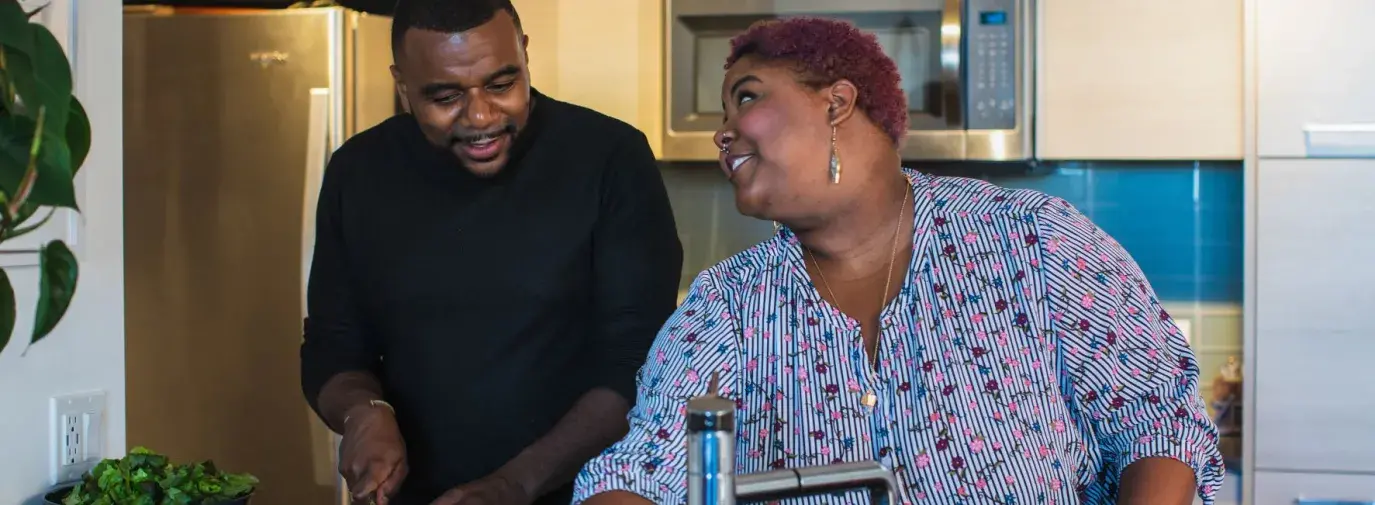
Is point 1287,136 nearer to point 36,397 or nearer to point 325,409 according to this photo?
point 325,409

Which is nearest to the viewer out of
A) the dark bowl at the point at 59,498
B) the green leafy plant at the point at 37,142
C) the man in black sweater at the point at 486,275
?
the green leafy plant at the point at 37,142

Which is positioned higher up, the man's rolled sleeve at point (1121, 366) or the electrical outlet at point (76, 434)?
the man's rolled sleeve at point (1121, 366)

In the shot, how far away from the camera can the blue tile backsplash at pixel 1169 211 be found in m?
2.80

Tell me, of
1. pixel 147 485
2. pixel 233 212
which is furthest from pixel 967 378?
pixel 233 212

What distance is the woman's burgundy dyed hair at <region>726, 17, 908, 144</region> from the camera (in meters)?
1.22

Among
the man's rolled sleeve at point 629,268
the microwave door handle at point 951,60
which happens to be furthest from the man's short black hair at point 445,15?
the microwave door handle at point 951,60

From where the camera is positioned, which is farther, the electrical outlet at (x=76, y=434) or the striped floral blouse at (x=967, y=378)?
the electrical outlet at (x=76, y=434)

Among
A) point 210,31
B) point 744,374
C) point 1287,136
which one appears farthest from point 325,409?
point 1287,136

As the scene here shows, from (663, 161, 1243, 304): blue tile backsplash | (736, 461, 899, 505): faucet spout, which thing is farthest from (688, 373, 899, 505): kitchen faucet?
(663, 161, 1243, 304): blue tile backsplash

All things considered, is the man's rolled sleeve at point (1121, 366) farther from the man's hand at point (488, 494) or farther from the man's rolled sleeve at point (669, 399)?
the man's hand at point (488, 494)

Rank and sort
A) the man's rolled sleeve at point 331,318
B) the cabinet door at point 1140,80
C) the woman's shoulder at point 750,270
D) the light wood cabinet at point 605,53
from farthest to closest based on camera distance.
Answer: the light wood cabinet at point 605,53, the cabinet door at point 1140,80, the man's rolled sleeve at point 331,318, the woman's shoulder at point 750,270

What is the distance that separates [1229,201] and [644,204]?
164 centimetres

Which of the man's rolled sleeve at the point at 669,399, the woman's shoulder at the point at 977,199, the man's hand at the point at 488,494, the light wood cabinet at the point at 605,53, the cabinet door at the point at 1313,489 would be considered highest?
the light wood cabinet at the point at 605,53

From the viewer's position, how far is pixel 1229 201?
2803 mm
